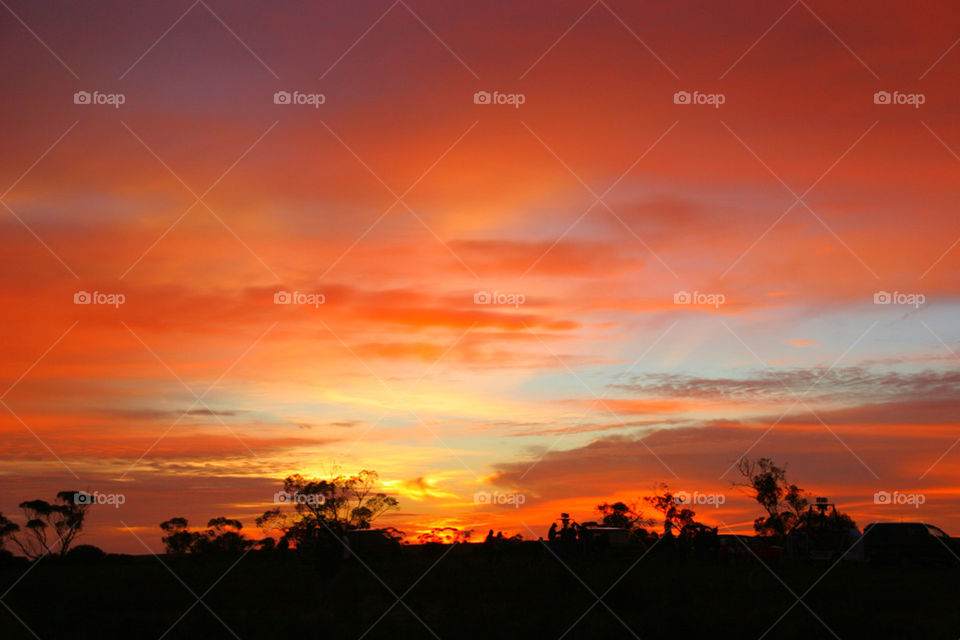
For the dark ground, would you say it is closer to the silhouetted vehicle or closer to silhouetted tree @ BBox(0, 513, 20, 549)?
the silhouetted vehicle

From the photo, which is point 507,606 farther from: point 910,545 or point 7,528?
point 7,528

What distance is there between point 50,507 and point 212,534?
18718 millimetres

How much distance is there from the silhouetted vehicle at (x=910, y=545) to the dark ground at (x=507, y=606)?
7.51m

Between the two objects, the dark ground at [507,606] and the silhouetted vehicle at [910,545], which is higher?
the silhouetted vehicle at [910,545]

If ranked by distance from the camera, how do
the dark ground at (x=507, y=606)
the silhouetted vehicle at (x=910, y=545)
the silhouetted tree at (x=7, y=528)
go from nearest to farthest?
the dark ground at (x=507, y=606), the silhouetted vehicle at (x=910, y=545), the silhouetted tree at (x=7, y=528)

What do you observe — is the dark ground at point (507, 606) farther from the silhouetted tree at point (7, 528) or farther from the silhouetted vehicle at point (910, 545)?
the silhouetted tree at point (7, 528)

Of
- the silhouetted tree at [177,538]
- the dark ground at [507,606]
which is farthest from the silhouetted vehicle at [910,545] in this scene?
the silhouetted tree at [177,538]

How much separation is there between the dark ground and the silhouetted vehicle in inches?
296

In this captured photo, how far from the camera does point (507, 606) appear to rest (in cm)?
2588

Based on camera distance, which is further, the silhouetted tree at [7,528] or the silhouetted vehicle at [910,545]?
the silhouetted tree at [7,528]

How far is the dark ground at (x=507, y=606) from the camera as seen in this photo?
22641 millimetres

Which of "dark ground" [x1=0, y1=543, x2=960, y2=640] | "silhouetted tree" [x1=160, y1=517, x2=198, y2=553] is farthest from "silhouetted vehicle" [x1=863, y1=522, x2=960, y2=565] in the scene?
"silhouetted tree" [x1=160, y1=517, x2=198, y2=553]

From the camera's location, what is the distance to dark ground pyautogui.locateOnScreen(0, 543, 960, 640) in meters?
22.6

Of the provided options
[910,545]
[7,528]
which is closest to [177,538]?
[7,528]
